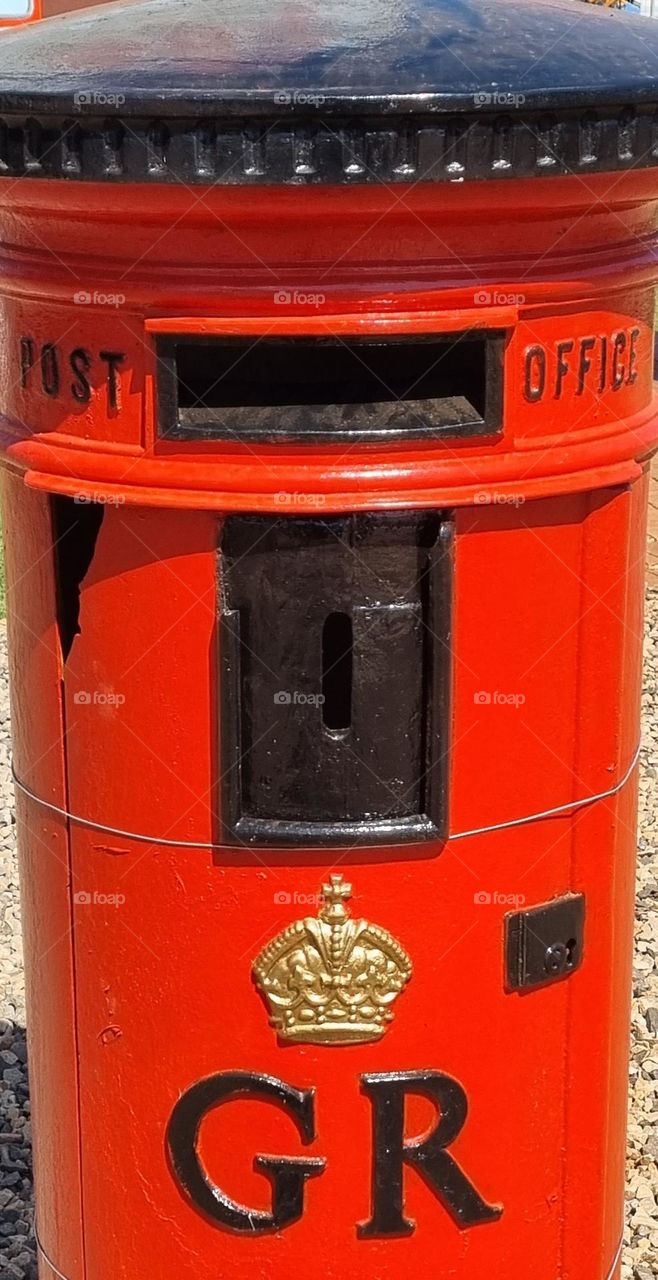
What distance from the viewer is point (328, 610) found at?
5.36 ft

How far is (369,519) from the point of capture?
1606mm

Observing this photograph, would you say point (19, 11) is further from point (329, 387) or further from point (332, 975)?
point (332, 975)

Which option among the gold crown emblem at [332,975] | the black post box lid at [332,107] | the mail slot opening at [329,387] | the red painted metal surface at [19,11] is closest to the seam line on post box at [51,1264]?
the gold crown emblem at [332,975]

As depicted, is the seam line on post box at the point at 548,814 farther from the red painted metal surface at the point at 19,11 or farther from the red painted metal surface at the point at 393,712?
the red painted metal surface at the point at 19,11

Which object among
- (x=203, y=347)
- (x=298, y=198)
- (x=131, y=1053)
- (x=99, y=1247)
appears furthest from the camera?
(x=99, y=1247)

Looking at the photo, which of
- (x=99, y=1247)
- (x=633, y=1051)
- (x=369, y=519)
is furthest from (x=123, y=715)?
(x=633, y=1051)

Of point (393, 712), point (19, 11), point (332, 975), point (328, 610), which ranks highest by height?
point (19, 11)

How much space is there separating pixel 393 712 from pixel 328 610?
14 cm

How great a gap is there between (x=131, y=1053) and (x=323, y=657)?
557mm

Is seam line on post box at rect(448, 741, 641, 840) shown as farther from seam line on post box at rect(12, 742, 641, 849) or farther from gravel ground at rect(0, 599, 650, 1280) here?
gravel ground at rect(0, 599, 650, 1280)

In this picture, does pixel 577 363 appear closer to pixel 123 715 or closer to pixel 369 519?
pixel 369 519

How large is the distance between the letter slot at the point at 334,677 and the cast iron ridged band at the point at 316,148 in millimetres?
352

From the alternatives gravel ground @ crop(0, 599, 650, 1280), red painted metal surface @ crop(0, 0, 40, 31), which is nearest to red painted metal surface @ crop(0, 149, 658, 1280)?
gravel ground @ crop(0, 599, 650, 1280)

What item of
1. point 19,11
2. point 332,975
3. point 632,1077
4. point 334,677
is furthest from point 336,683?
point 19,11
